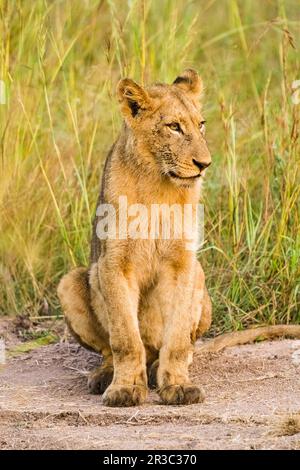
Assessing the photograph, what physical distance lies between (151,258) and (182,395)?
0.75 metres

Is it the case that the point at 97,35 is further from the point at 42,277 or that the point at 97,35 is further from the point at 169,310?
the point at 169,310

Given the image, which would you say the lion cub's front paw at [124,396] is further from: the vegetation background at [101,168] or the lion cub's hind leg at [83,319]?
the vegetation background at [101,168]

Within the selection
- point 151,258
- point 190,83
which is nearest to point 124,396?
point 151,258

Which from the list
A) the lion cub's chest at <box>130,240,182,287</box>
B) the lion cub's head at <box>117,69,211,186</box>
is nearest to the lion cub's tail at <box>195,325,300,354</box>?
the lion cub's chest at <box>130,240,182,287</box>

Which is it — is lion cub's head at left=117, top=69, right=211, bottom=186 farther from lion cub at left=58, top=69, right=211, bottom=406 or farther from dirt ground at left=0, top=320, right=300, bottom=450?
dirt ground at left=0, top=320, right=300, bottom=450

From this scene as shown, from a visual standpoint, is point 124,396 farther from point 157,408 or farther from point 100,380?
point 100,380

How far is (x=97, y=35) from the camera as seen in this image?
10.4 metres

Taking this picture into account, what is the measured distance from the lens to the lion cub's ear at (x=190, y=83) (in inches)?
253

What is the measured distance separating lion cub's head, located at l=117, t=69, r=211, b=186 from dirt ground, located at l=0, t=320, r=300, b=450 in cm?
119

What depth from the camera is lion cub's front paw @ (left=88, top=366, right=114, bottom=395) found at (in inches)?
251

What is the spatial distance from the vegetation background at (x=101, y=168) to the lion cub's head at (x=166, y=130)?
114cm

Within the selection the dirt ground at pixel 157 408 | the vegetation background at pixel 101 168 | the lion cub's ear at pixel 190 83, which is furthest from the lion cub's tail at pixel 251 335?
the lion cub's ear at pixel 190 83

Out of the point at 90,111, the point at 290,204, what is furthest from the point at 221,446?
the point at 90,111

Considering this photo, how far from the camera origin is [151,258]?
6.13 m
